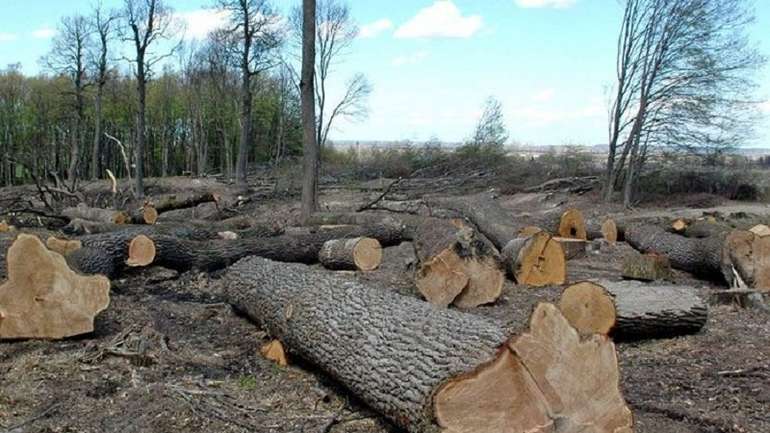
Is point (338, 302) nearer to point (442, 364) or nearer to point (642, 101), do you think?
point (442, 364)

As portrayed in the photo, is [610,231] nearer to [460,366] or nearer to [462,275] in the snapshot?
[462,275]

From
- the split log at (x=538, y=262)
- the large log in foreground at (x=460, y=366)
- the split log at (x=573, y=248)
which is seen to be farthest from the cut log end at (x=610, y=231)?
the large log in foreground at (x=460, y=366)

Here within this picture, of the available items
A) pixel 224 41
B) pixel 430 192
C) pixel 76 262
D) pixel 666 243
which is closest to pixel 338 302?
pixel 76 262

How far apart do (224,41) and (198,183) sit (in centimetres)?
686

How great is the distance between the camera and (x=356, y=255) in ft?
30.1

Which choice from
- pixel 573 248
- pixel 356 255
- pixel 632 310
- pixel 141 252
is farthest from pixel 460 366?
pixel 573 248

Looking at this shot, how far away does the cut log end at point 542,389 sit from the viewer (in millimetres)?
3039

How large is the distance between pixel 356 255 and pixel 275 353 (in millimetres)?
3855

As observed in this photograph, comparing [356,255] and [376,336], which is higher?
[376,336]

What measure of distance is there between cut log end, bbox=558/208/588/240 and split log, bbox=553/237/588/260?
0.78 metres

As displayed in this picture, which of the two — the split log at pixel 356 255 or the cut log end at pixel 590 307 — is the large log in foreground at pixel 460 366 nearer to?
the cut log end at pixel 590 307

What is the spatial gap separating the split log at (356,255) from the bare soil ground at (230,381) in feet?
8.45

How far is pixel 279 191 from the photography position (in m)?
23.0

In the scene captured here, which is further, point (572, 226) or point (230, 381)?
point (572, 226)
